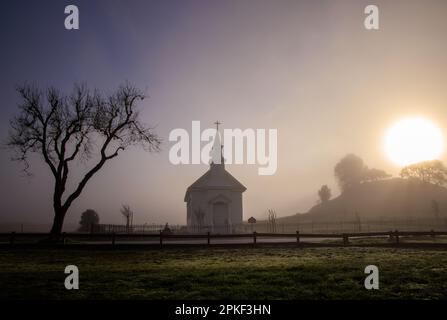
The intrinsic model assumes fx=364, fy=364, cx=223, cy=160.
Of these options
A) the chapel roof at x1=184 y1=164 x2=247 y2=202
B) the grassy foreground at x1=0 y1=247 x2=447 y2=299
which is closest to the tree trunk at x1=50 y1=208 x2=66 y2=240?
the grassy foreground at x1=0 y1=247 x2=447 y2=299

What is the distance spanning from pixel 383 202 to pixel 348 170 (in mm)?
18000

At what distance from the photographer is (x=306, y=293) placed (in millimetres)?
8438

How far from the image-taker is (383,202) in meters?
125

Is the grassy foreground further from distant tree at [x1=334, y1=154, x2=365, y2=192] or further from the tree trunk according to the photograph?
distant tree at [x1=334, y1=154, x2=365, y2=192]

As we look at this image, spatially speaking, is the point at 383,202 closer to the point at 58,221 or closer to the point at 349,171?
the point at 349,171

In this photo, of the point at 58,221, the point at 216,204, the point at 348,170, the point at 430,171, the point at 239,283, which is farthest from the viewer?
the point at 348,170

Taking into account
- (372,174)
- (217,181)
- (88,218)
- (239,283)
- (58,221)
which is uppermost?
(372,174)

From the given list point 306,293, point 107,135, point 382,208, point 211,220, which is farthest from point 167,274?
point 382,208

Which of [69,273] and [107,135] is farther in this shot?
[107,135]

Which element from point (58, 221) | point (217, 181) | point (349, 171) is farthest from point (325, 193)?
point (58, 221)

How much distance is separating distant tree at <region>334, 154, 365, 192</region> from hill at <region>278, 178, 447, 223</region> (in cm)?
1001
